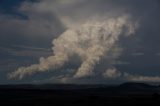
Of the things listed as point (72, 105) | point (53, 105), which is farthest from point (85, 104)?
point (53, 105)

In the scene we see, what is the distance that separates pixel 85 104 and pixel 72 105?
20.5ft

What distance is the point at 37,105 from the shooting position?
529 feet

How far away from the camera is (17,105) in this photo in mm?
170750

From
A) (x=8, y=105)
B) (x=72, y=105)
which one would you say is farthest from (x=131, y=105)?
(x=8, y=105)

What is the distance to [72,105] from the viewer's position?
517 ft

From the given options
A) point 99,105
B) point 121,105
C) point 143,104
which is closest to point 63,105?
point 99,105

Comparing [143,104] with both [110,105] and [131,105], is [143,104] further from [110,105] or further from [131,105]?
[110,105]

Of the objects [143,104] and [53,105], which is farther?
Answer: [53,105]

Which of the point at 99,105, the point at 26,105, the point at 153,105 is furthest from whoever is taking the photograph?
the point at 26,105

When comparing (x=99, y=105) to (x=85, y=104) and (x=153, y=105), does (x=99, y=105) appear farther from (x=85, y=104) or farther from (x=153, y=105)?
(x=153, y=105)

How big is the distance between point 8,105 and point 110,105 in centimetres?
5478

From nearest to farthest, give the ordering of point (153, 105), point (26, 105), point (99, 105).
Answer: point (153, 105), point (99, 105), point (26, 105)

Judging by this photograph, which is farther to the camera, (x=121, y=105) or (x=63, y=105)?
(x=63, y=105)

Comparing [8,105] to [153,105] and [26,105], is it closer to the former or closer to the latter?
[26,105]
